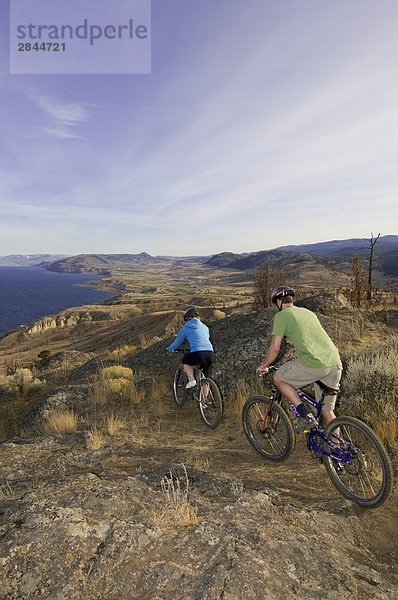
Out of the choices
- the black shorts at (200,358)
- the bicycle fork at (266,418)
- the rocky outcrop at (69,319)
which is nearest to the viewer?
the bicycle fork at (266,418)

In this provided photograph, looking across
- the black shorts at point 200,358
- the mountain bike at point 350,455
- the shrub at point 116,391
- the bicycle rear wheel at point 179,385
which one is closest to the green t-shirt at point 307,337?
the mountain bike at point 350,455

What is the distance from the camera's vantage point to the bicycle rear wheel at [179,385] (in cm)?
917

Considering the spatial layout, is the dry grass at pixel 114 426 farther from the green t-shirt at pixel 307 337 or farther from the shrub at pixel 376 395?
the shrub at pixel 376 395

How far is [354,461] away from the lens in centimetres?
441

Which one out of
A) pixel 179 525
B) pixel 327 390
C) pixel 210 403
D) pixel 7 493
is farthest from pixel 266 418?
pixel 7 493

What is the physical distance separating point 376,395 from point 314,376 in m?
2.25

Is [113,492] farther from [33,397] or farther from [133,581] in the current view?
[33,397]

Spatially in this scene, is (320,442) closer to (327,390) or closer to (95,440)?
(327,390)

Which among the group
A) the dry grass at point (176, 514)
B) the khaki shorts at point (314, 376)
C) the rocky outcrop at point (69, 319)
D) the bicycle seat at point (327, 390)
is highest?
the khaki shorts at point (314, 376)

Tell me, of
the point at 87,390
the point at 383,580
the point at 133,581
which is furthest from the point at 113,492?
the point at 87,390

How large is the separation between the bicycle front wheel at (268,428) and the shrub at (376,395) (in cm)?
152

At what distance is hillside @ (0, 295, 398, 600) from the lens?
2.81 m

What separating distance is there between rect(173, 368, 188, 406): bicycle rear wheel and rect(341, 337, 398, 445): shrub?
3884 millimetres

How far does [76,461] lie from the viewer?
225 inches
